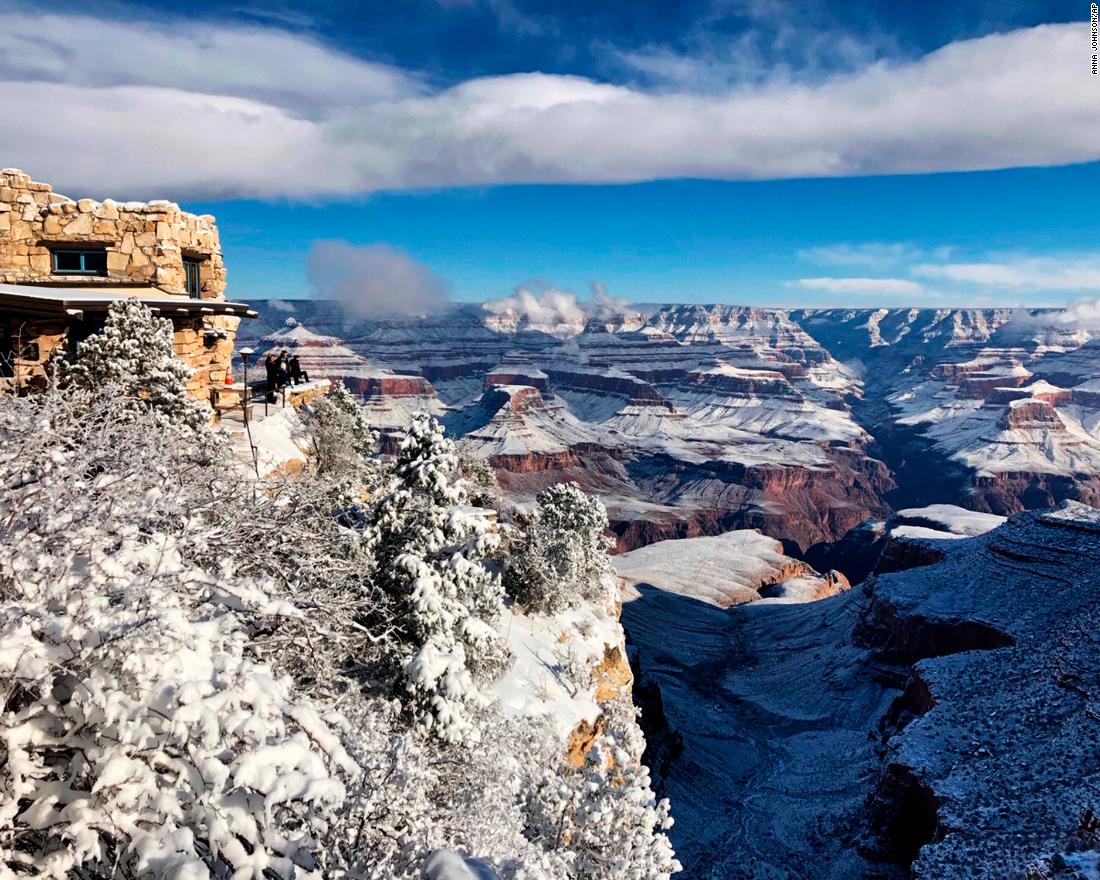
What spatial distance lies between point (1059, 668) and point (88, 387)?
47.3 m

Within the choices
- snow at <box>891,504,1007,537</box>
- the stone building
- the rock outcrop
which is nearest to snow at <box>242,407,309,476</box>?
the stone building

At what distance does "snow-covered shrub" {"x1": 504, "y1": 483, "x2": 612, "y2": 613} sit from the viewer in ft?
89.2

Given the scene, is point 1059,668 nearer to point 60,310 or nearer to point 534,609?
point 534,609

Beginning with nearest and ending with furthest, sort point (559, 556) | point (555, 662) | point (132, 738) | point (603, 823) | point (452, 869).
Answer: point (132, 738) → point (452, 869) → point (603, 823) → point (555, 662) → point (559, 556)

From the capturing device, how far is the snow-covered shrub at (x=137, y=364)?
15523 millimetres

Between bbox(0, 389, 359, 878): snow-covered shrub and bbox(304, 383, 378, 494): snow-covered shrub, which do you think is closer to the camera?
bbox(0, 389, 359, 878): snow-covered shrub

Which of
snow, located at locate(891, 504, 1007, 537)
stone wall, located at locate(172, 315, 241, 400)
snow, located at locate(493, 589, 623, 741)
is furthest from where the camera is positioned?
snow, located at locate(891, 504, 1007, 537)

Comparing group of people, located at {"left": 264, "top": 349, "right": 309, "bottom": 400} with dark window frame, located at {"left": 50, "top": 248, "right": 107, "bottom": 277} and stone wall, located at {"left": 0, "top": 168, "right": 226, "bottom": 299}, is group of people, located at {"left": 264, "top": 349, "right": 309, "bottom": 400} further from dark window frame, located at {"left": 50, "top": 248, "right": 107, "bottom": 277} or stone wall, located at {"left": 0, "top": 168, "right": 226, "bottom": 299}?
dark window frame, located at {"left": 50, "top": 248, "right": 107, "bottom": 277}

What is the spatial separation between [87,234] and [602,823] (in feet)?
75.0

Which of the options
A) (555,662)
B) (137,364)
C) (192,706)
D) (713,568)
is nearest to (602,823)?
(555,662)

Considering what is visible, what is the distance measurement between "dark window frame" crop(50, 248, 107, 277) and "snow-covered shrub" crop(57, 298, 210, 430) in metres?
7.04

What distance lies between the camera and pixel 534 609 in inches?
1094

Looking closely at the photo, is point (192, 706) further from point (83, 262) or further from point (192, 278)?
point (192, 278)

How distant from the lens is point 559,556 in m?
29.7
